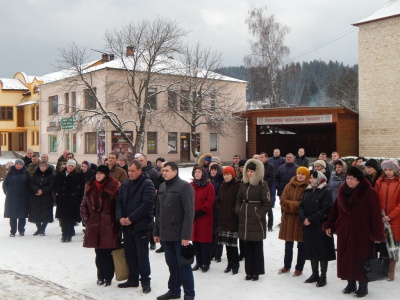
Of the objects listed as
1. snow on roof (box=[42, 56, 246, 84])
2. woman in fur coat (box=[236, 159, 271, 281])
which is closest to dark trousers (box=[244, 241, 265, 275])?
woman in fur coat (box=[236, 159, 271, 281])

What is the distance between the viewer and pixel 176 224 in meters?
5.85

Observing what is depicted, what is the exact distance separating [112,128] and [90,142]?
10.8 feet

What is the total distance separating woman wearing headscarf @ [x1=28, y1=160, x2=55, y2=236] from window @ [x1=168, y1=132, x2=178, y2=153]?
87.1ft

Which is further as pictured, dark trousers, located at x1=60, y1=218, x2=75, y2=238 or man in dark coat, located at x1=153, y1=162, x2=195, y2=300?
dark trousers, located at x1=60, y1=218, x2=75, y2=238

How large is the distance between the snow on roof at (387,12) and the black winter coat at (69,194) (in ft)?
70.5

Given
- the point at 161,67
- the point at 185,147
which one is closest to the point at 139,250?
→ the point at 161,67

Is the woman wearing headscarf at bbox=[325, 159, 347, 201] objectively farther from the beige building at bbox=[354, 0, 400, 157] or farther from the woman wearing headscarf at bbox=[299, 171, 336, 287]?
the beige building at bbox=[354, 0, 400, 157]

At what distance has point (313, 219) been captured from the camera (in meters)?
6.34

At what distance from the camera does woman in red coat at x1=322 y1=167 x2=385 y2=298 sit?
583 cm

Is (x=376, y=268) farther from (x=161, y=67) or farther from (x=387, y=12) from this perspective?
(x=161, y=67)

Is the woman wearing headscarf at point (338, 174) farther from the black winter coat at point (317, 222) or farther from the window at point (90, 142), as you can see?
the window at point (90, 142)

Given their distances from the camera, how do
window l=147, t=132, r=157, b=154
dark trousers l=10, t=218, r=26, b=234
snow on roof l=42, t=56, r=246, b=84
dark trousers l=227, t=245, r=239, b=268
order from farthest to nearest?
window l=147, t=132, r=157, b=154
snow on roof l=42, t=56, r=246, b=84
dark trousers l=10, t=218, r=26, b=234
dark trousers l=227, t=245, r=239, b=268

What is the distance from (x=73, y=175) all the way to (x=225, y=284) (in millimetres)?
4829

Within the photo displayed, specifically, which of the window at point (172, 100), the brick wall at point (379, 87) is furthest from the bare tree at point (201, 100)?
the brick wall at point (379, 87)
